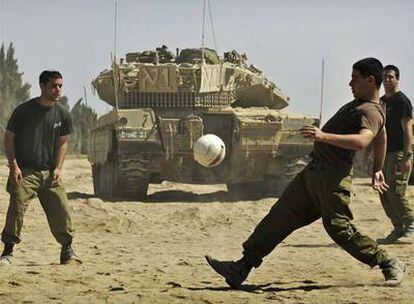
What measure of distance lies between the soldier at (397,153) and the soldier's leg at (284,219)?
308 cm

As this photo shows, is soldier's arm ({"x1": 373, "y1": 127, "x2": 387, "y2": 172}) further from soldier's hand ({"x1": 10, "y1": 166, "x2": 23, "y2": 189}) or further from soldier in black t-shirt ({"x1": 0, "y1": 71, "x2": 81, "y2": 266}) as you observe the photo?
soldier's hand ({"x1": 10, "y1": 166, "x2": 23, "y2": 189})

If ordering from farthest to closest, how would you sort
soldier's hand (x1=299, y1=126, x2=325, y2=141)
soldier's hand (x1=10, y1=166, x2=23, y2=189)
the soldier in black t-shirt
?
the soldier in black t-shirt
soldier's hand (x1=10, y1=166, x2=23, y2=189)
soldier's hand (x1=299, y1=126, x2=325, y2=141)

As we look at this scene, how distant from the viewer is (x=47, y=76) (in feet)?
24.2

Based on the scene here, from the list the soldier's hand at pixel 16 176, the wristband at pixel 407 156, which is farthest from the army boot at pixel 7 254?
the wristband at pixel 407 156

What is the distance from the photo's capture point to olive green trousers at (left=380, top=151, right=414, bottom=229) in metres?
9.01

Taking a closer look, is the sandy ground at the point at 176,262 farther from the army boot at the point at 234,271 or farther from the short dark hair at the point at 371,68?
the short dark hair at the point at 371,68

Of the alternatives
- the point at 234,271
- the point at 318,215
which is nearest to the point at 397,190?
the point at 318,215

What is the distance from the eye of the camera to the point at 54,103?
750 centimetres

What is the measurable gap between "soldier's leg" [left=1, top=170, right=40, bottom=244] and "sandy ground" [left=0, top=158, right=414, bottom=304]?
1.05 feet

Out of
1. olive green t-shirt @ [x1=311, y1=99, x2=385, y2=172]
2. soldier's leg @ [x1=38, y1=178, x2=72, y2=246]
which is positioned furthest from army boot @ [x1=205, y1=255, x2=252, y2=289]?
soldier's leg @ [x1=38, y1=178, x2=72, y2=246]

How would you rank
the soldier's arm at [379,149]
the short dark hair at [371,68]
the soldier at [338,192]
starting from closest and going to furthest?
the soldier at [338,192] < the short dark hair at [371,68] < the soldier's arm at [379,149]

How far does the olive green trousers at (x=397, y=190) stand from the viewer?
901 centimetres

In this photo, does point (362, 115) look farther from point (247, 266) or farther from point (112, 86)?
point (112, 86)

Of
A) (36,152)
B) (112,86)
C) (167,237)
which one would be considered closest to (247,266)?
(36,152)
